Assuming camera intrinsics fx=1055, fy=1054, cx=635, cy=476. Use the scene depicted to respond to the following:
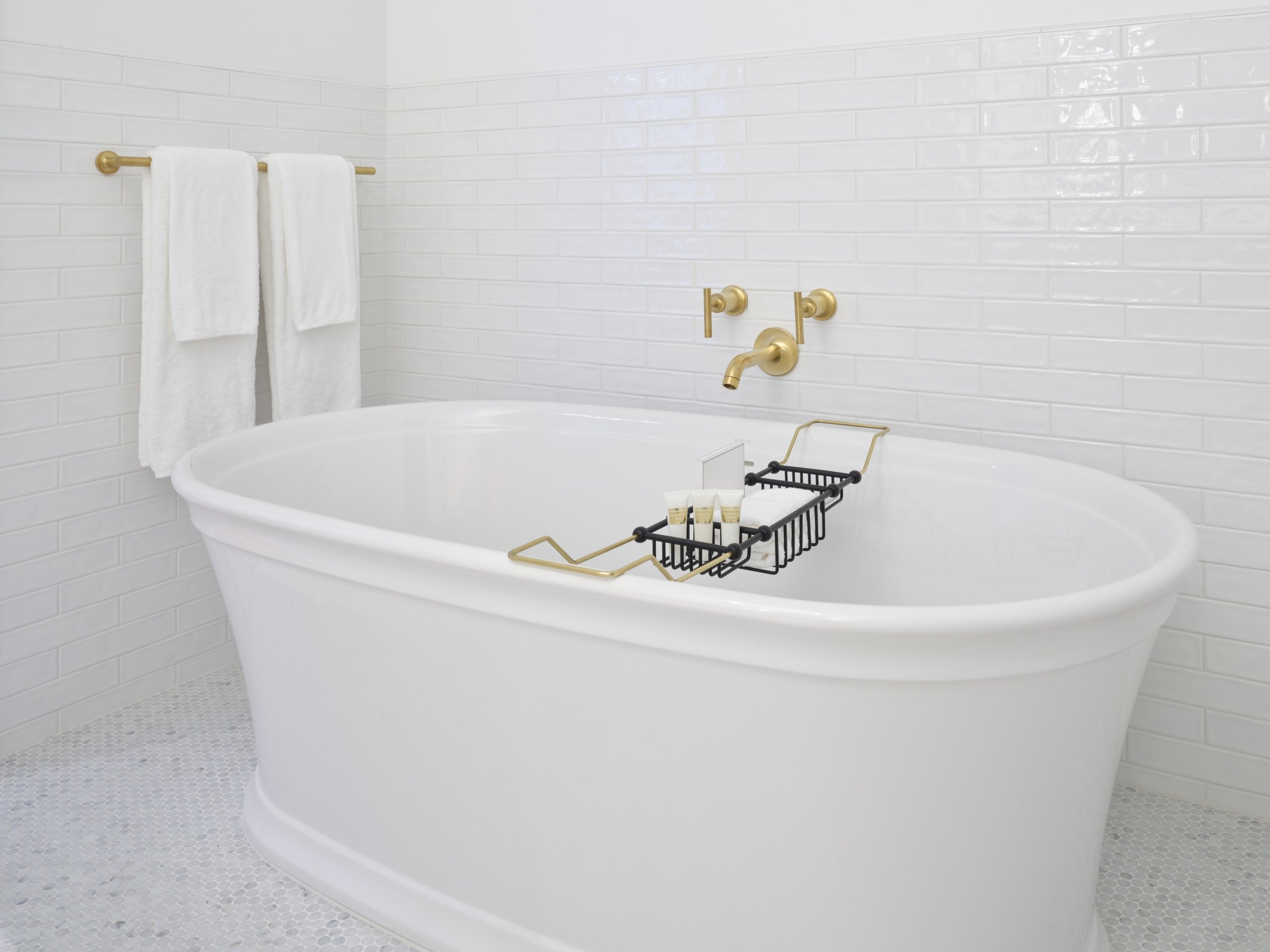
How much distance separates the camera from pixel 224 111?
109 inches

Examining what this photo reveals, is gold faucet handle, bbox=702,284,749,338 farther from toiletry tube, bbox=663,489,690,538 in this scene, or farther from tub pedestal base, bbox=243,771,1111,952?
tub pedestal base, bbox=243,771,1111,952

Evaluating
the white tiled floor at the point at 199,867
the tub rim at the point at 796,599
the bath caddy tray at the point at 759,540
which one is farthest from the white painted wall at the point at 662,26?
the white tiled floor at the point at 199,867

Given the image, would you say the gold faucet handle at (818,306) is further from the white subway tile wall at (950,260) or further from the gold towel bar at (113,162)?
the gold towel bar at (113,162)

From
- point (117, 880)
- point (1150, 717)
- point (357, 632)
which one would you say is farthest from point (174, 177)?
point (1150, 717)

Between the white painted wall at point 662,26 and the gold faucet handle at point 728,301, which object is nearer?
the white painted wall at point 662,26

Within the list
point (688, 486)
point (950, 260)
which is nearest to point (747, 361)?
point (688, 486)

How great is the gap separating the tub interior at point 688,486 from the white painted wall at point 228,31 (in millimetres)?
1008

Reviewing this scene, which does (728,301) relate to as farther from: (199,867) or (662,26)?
(199,867)

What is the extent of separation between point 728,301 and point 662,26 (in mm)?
741

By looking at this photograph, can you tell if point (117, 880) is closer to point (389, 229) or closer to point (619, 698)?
point (619, 698)

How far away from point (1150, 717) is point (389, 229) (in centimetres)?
250

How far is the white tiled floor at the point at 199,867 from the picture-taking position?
186cm

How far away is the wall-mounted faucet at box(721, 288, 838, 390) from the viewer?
2465 mm

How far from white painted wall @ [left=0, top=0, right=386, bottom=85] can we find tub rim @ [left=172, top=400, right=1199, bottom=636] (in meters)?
1.27
